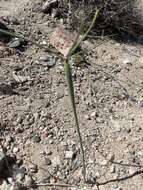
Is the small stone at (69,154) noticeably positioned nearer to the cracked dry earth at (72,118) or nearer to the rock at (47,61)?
the cracked dry earth at (72,118)

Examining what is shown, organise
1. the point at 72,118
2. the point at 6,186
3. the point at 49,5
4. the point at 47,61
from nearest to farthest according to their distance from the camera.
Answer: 1. the point at 6,186
2. the point at 72,118
3. the point at 47,61
4. the point at 49,5

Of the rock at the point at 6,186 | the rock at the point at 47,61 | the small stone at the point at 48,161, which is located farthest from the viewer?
the rock at the point at 47,61

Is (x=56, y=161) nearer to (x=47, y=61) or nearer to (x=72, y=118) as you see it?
(x=72, y=118)

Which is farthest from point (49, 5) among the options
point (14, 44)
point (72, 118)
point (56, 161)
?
point (56, 161)

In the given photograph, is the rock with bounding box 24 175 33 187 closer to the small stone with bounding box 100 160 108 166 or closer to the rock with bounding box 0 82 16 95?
the small stone with bounding box 100 160 108 166

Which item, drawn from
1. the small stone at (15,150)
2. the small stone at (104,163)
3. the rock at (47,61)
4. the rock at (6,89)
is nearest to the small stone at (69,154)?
the small stone at (104,163)

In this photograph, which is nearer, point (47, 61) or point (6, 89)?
point (6, 89)

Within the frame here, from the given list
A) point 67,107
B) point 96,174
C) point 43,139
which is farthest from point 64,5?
point 96,174

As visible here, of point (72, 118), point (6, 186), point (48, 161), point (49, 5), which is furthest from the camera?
point (49, 5)
